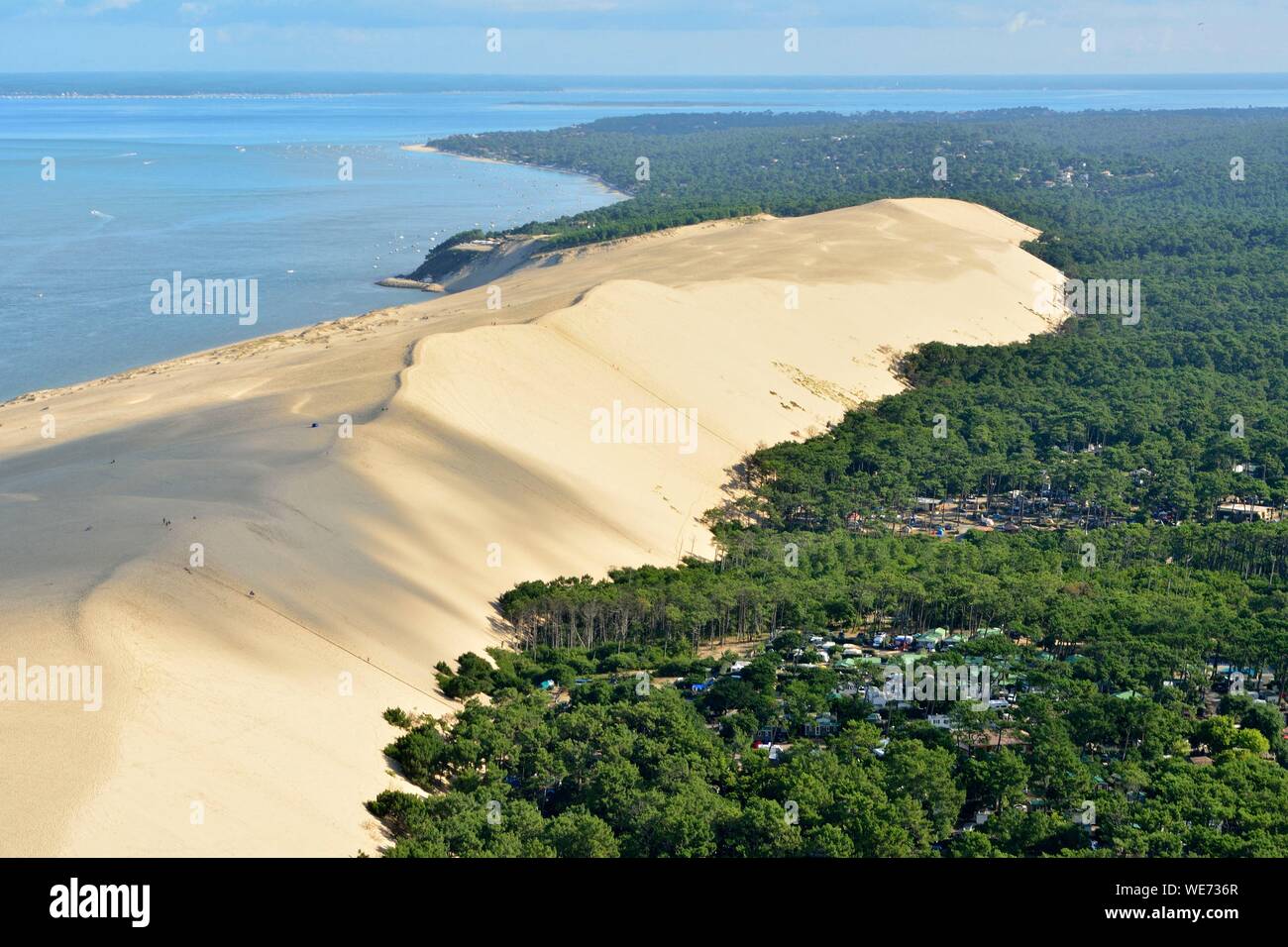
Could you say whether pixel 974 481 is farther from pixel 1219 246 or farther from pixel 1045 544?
pixel 1219 246

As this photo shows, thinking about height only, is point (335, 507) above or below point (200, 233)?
below

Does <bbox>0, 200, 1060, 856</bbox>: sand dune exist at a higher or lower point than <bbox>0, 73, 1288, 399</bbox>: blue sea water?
lower

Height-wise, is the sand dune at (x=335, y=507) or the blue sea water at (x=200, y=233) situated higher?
the blue sea water at (x=200, y=233)

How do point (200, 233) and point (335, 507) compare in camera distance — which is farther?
point (200, 233)

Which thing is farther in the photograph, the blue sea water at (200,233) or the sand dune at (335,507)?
the blue sea water at (200,233)

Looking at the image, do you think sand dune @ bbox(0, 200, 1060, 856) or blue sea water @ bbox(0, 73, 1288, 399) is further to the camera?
blue sea water @ bbox(0, 73, 1288, 399)

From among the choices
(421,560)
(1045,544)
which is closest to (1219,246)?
(1045,544)

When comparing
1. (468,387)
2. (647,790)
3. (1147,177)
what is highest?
(1147,177)
